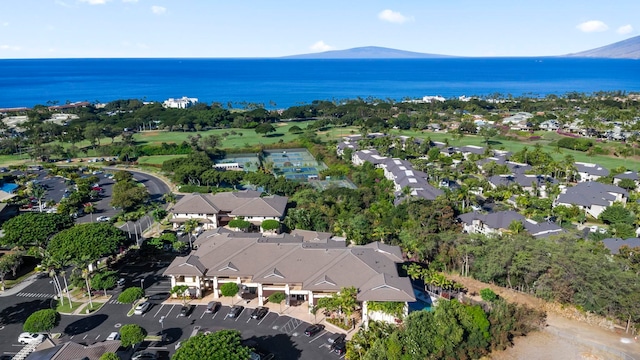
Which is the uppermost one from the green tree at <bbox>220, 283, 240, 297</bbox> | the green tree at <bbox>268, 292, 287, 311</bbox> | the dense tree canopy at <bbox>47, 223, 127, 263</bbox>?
the dense tree canopy at <bbox>47, 223, 127, 263</bbox>

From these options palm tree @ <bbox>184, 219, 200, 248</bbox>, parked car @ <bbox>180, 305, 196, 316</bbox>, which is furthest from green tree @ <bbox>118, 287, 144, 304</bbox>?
palm tree @ <bbox>184, 219, 200, 248</bbox>

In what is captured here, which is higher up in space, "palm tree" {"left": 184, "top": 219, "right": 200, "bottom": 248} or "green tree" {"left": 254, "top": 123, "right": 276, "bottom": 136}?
"green tree" {"left": 254, "top": 123, "right": 276, "bottom": 136}

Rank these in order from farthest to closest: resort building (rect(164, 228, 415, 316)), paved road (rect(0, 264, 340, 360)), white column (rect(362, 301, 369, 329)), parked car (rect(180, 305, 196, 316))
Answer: parked car (rect(180, 305, 196, 316)) < resort building (rect(164, 228, 415, 316)) < white column (rect(362, 301, 369, 329)) < paved road (rect(0, 264, 340, 360))

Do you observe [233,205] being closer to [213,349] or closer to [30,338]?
[30,338]

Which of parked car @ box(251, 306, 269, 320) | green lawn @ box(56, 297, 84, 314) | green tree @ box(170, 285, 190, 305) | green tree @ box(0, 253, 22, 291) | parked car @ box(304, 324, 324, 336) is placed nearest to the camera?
parked car @ box(304, 324, 324, 336)

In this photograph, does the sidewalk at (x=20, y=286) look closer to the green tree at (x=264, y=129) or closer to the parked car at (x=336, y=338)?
the parked car at (x=336, y=338)

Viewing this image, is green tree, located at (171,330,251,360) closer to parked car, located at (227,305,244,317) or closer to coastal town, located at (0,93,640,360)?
coastal town, located at (0,93,640,360)
